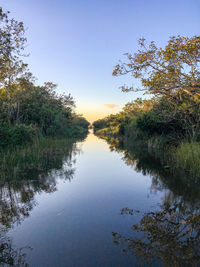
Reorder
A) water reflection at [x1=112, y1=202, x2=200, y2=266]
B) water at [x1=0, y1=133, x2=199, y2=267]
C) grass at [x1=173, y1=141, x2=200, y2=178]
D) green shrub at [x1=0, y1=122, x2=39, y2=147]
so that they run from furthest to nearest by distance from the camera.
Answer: green shrub at [x1=0, y1=122, x2=39, y2=147] → grass at [x1=173, y1=141, x2=200, y2=178] → water at [x1=0, y1=133, x2=199, y2=267] → water reflection at [x1=112, y1=202, x2=200, y2=266]

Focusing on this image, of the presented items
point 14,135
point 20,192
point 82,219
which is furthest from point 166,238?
point 14,135

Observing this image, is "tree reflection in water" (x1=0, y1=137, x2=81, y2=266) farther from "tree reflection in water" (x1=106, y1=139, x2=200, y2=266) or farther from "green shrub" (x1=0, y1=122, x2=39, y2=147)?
"green shrub" (x1=0, y1=122, x2=39, y2=147)

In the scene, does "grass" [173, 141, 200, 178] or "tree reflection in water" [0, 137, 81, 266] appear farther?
"grass" [173, 141, 200, 178]

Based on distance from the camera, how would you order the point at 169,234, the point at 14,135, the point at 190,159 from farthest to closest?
the point at 14,135, the point at 190,159, the point at 169,234

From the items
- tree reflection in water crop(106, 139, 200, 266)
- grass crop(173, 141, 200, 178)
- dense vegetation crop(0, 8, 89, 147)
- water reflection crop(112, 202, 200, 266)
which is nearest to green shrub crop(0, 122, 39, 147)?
dense vegetation crop(0, 8, 89, 147)

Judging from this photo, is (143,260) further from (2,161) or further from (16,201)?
(2,161)

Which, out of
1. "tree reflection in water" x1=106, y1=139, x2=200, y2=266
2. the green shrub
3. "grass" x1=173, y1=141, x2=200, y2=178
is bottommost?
"tree reflection in water" x1=106, y1=139, x2=200, y2=266

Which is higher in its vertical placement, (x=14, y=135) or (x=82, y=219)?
(x=14, y=135)

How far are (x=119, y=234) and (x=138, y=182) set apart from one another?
496cm

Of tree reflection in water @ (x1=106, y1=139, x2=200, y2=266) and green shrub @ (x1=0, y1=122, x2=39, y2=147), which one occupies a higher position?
green shrub @ (x1=0, y1=122, x2=39, y2=147)

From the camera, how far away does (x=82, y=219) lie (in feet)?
16.6

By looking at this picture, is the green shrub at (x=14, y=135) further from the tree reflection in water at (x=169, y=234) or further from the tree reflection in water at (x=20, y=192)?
the tree reflection in water at (x=169, y=234)

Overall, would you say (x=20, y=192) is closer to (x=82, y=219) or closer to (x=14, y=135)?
(x=82, y=219)

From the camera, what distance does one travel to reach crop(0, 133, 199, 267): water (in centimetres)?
350
